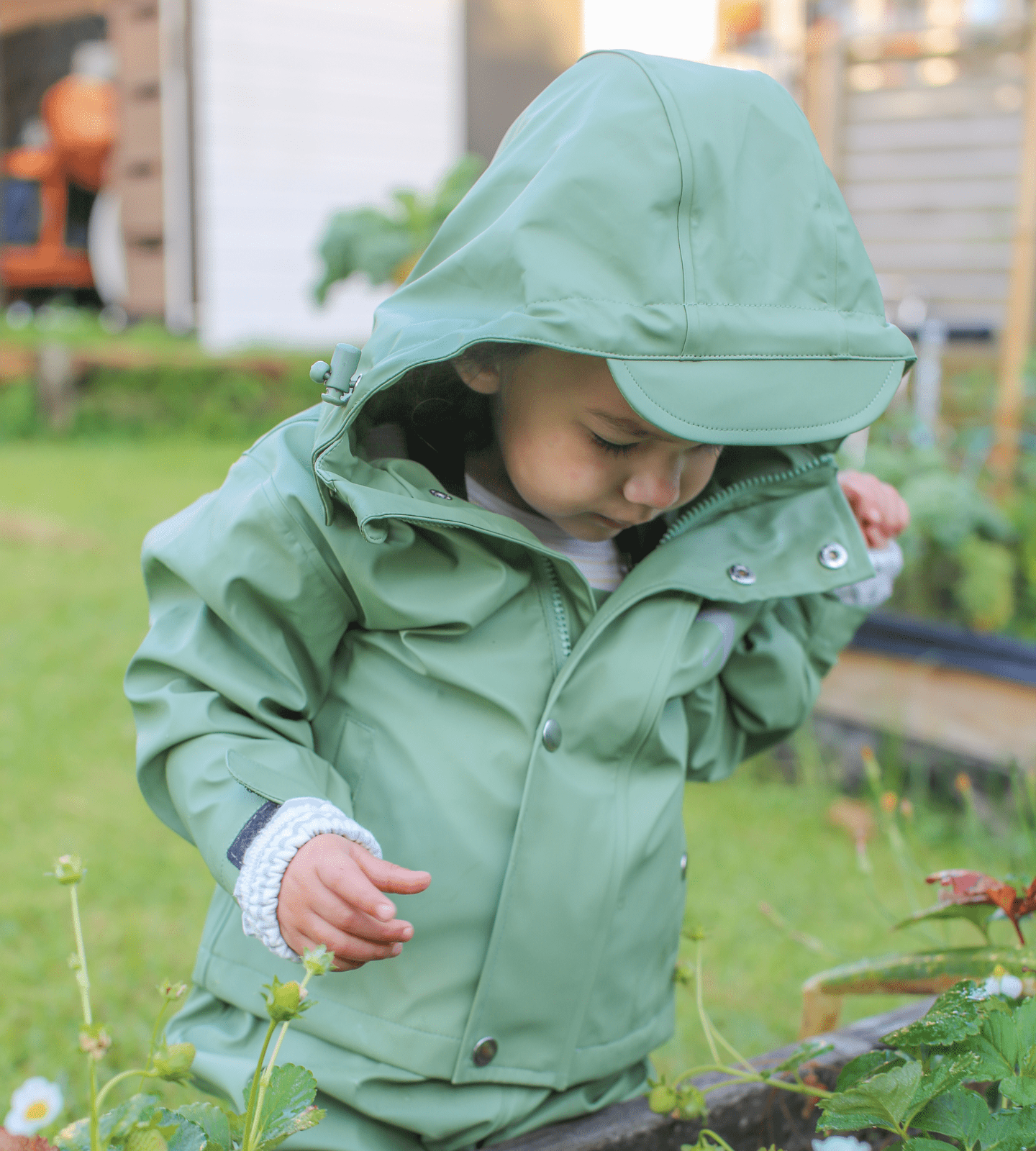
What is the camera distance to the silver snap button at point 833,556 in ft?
4.23

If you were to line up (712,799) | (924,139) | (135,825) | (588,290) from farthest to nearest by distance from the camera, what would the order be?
(924,139)
(712,799)
(135,825)
(588,290)

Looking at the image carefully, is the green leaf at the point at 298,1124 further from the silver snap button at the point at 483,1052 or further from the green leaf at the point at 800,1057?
the green leaf at the point at 800,1057

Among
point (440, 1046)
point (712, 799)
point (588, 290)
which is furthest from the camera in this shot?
point (712, 799)

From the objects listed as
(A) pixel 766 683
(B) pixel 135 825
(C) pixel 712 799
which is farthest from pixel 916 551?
(B) pixel 135 825

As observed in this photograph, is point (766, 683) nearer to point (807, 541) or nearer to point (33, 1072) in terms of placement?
point (807, 541)

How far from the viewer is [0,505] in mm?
5465

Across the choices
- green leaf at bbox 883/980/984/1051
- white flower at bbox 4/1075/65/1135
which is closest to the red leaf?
green leaf at bbox 883/980/984/1051

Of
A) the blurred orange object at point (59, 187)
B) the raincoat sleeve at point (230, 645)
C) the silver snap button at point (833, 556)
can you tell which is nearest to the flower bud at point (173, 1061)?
the raincoat sleeve at point (230, 645)

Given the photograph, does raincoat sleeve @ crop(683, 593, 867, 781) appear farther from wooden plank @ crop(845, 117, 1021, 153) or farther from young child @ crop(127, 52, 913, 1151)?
wooden plank @ crop(845, 117, 1021, 153)

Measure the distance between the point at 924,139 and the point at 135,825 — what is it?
3.85m

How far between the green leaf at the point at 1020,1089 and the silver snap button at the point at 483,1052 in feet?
1.64

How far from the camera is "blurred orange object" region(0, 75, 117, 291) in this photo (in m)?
9.39

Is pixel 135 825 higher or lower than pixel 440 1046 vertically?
lower

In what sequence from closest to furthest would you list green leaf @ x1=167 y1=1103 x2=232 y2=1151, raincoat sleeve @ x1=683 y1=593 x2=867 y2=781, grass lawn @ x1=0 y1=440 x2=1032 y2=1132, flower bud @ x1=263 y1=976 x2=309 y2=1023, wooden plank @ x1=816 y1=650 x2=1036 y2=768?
flower bud @ x1=263 y1=976 x2=309 y2=1023, green leaf @ x1=167 y1=1103 x2=232 y2=1151, raincoat sleeve @ x1=683 y1=593 x2=867 y2=781, grass lawn @ x1=0 y1=440 x2=1032 y2=1132, wooden plank @ x1=816 y1=650 x2=1036 y2=768
